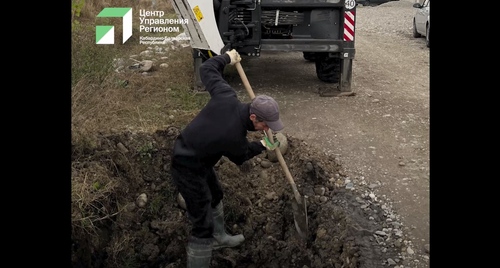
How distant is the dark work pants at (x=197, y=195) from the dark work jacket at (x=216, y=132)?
0.08 metres

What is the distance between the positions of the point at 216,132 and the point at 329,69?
4.43 m

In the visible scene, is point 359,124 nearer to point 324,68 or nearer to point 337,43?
point 337,43

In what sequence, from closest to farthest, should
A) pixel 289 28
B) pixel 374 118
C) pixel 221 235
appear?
pixel 221 235 < pixel 374 118 < pixel 289 28

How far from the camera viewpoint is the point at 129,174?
17.5 ft

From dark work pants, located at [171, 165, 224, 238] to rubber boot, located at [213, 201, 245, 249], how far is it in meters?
0.34

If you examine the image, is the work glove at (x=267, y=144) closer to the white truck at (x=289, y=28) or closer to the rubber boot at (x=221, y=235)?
the rubber boot at (x=221, y=235)

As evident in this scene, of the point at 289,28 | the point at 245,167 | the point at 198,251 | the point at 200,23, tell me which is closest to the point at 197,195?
the point at 198,251

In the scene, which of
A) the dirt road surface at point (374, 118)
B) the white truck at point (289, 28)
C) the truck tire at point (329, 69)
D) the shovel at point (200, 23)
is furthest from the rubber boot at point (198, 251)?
the truck tire at point (329, 69)

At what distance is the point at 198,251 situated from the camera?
4.29 meters

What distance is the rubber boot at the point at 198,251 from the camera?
169 inches

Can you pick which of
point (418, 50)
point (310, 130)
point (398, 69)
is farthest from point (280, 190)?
point (418, 50)

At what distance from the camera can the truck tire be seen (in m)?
7.97
